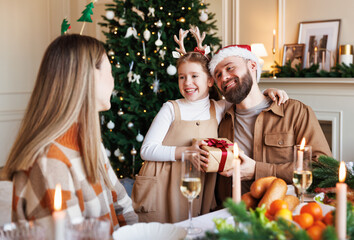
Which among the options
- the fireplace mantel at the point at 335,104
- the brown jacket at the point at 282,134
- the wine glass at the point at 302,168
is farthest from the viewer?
the fireplace mantel at the point at 335,104

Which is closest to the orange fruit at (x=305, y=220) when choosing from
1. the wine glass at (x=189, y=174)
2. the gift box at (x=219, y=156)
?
the wine glass at (x=189, y=174)

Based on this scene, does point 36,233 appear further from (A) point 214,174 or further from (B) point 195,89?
(B) point 195,89

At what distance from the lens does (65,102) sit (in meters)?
1.29

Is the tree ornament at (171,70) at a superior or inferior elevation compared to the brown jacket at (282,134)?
superior

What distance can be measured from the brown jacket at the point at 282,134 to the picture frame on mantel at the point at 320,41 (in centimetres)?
216

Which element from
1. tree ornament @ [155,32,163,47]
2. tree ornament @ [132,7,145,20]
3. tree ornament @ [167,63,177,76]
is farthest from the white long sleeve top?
tree ornament @ [132,7,145,20]

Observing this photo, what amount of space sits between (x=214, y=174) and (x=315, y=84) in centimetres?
236

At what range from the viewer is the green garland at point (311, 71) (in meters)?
3.88

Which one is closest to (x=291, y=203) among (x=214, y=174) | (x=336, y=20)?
(x=214, y=174)

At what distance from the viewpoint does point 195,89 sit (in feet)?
7.96

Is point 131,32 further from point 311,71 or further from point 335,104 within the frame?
point 335,104

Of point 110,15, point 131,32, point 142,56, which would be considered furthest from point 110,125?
point 110,15

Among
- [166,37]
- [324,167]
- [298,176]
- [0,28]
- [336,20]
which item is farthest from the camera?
[0,28]

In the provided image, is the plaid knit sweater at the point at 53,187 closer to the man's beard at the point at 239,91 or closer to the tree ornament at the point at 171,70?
the man's beard at the point at 239,91
